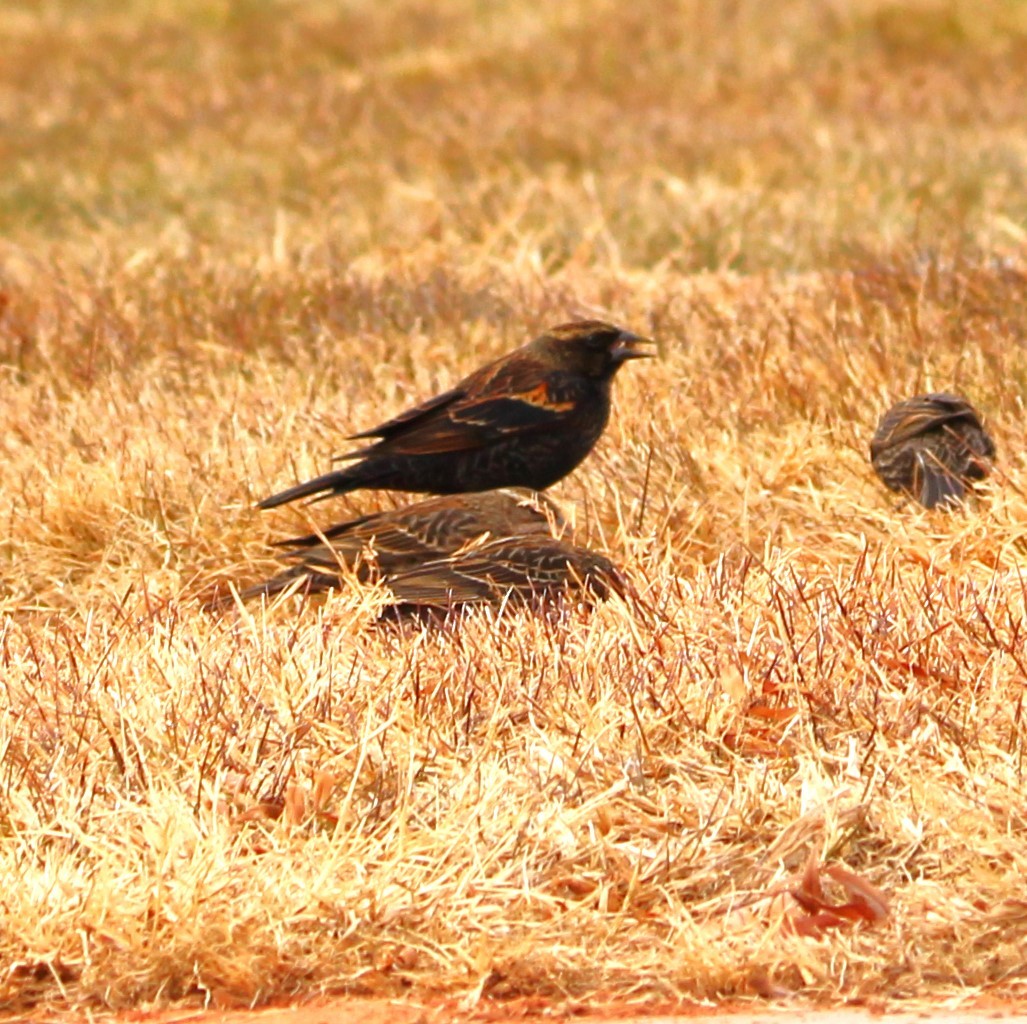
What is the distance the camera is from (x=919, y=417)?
21.5 feet

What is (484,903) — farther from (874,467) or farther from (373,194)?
(373,194)

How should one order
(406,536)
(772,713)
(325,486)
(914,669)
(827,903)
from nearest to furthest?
(827,903)
(772,713)
(914,669)
(406,536)
(325,486)

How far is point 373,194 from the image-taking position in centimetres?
1329

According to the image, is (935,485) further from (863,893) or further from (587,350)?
(863,893)

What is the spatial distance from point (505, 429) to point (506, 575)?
101cm

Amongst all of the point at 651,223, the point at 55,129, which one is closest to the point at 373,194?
the point at 651,223

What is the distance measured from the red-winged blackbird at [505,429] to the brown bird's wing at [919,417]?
2.62 ft

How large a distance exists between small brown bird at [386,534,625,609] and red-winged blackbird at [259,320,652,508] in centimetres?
79

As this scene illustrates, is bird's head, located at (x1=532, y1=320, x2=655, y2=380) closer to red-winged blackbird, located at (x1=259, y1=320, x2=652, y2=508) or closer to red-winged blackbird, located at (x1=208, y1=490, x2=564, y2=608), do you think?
red-winged blackbird, located at (x1=259, y1=320, x2=652, y2=508)

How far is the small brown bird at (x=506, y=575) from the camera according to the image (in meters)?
5.66

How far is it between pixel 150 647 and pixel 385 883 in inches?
55.2

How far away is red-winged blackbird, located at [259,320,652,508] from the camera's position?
21.9ft

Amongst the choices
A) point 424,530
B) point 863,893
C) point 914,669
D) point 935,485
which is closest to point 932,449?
point 935,485

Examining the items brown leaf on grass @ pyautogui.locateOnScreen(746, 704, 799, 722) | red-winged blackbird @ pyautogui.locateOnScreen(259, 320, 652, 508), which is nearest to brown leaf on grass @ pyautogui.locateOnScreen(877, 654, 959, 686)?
brown leaf on grass @ pyautogui.locateOnScreen(746, 704, 799, 722)
